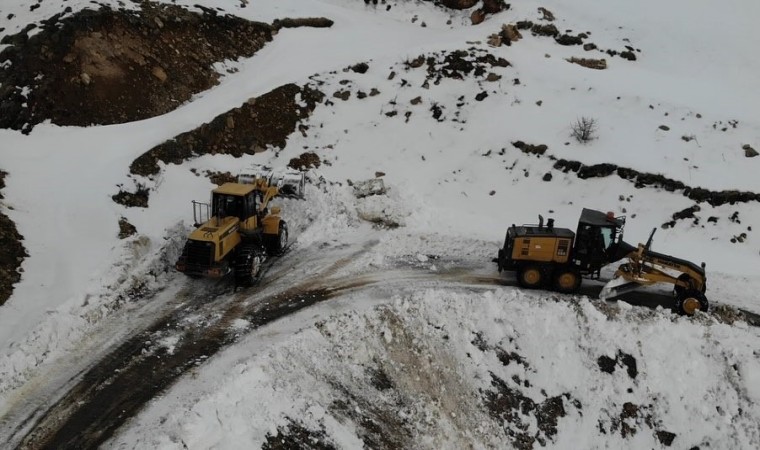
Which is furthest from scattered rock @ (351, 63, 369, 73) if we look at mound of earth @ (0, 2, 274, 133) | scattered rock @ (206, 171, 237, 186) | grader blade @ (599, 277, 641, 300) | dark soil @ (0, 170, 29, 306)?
grader blade @ (599, 277, 641, 300)

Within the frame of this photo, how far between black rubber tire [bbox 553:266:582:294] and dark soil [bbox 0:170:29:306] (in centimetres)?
1306

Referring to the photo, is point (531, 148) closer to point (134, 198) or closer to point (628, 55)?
point (628, 55)

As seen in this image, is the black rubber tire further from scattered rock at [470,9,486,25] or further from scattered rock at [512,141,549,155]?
scattered rock at [470,9,486,25]

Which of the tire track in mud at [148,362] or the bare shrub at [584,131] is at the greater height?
the bare shrub at [584,131]

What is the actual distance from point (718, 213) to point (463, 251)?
28.2 feet

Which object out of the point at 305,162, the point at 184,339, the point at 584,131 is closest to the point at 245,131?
the point at 305,162

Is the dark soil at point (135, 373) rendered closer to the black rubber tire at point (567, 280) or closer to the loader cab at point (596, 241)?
the black rubber tire at point (567, 280)

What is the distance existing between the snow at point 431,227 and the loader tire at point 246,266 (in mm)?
1607

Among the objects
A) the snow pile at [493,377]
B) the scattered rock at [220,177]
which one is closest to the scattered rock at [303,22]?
the scattered rock at [220,177]

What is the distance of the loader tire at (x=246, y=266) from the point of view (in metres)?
13.1

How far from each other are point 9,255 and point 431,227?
11621 millimetres

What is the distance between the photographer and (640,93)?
846 inches

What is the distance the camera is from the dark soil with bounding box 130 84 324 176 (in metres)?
17.9

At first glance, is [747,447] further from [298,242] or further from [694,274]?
[298,242]
